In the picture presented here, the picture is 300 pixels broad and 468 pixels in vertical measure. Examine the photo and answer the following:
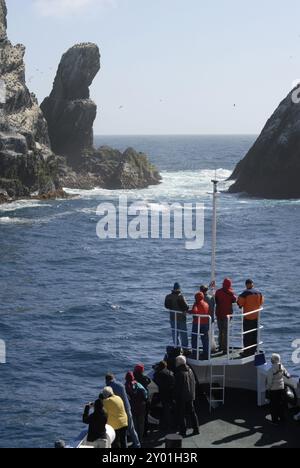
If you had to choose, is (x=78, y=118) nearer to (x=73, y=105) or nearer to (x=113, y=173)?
(x=73, y=105)

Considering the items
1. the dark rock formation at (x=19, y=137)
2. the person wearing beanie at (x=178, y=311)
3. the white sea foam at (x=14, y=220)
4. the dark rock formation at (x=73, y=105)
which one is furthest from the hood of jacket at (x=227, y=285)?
the dark rock formation at (x=73, y=105)

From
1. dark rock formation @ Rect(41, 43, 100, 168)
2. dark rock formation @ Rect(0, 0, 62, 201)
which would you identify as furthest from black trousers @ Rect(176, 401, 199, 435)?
dark rock formation @ Rect(41, 43, 100, 168)

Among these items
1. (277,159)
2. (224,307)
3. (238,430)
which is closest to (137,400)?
(238,430)

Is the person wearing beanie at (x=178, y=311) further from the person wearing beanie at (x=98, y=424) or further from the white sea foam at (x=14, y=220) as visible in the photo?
the white sea foam at (x=14, y=220)

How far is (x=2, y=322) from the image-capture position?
42.4 m

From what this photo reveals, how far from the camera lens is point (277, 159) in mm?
96750

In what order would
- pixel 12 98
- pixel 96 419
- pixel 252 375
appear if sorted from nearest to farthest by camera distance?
pixel 96 419 → pixel 252 375 → pixel 12 98

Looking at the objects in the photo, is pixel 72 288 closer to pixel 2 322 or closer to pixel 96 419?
pixel 2 322

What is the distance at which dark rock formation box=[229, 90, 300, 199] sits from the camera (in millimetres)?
96125

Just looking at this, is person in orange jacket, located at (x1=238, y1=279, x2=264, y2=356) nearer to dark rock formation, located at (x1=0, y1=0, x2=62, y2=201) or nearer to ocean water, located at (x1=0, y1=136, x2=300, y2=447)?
ocean water, located at (x1=0, y1=136, x2=300, y2=447)

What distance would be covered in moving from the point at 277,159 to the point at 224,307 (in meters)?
78.3

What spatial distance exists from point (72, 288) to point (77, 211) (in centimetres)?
3692

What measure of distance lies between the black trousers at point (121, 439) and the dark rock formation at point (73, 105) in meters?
102

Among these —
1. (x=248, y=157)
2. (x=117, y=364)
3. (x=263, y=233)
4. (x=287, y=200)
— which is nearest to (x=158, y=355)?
(x=117, y=364)
